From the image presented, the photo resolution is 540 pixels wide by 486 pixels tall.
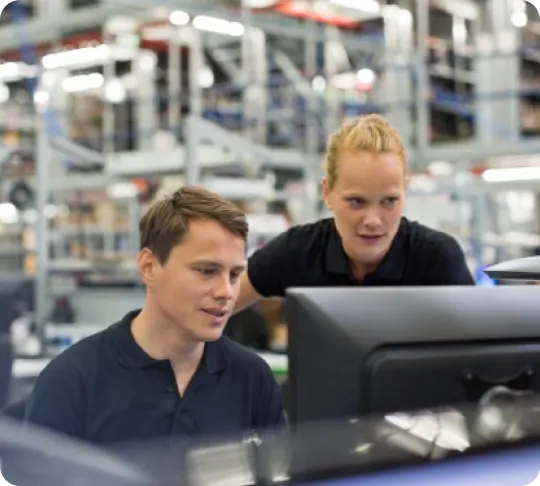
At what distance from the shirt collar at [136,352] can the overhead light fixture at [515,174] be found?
4113 mm

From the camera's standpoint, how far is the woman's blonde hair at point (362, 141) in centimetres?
136

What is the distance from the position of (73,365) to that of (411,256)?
2.07ft

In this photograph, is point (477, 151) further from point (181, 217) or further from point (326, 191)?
point (181, 217)

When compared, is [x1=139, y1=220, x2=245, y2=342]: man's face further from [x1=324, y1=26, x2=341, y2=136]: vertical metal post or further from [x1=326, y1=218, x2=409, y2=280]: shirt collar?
[x1=324, y1=26, x2=341, y2=136]: vertical metal post

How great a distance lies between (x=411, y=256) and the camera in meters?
1.55

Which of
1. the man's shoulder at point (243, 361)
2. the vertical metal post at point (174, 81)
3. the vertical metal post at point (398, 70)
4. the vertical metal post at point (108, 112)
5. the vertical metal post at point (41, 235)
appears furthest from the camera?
the vertical metal post at point (108, 112)

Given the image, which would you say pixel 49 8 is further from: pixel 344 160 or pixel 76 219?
pixel 344 160

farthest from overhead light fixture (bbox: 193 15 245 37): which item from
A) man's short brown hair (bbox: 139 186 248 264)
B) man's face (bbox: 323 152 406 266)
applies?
man's short brown hair (bbox: 139 186 248 264)

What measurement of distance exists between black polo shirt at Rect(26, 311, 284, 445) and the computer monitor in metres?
0.35

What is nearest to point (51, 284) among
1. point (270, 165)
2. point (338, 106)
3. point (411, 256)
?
point (270, 165)

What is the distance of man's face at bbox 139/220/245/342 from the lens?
1230 millimetres

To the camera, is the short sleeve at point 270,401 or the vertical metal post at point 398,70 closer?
the short sleeve at point 270,401

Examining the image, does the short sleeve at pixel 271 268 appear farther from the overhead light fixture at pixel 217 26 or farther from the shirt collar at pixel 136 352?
the overhead light fixture at pixel 217 26

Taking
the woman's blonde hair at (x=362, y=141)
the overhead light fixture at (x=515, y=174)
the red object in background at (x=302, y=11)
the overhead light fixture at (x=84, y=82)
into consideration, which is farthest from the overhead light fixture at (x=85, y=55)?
the woman's blonde hair at (x=362, y=141)
